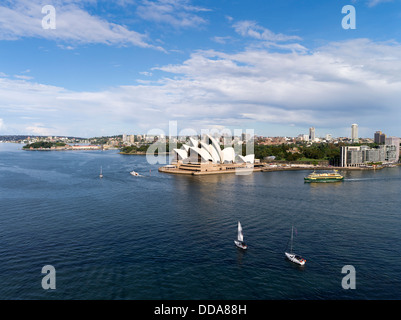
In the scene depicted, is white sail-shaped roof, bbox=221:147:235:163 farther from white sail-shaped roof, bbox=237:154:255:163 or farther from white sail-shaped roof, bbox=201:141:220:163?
white sail-shaped roof, bbox=237:154:255:163

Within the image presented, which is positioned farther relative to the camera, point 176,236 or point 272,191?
point 272,191

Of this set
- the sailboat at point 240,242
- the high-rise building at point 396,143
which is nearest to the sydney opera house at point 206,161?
the sailboat at point 240,242

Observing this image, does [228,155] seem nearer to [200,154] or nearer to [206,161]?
[206,161]

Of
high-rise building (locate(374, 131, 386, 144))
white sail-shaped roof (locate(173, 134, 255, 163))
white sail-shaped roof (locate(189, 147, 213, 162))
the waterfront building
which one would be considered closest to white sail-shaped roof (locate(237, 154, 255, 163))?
white sail-shaped roof (locate(173, 134, 255, 163))

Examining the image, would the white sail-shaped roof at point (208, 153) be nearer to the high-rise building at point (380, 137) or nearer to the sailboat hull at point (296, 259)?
the sailboat hull at point (296, 259)
